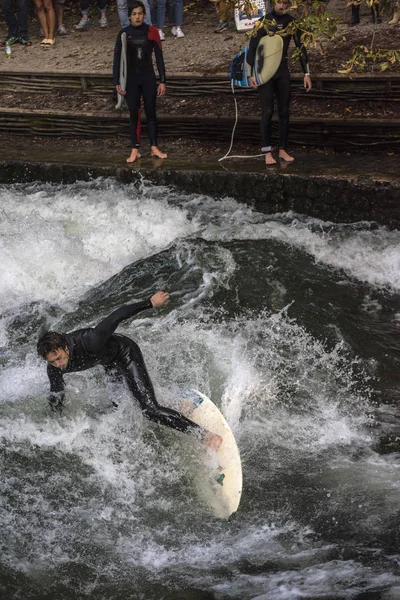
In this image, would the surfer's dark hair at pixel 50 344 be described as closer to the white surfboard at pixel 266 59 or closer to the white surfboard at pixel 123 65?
the white surfboard at pixel 266 59

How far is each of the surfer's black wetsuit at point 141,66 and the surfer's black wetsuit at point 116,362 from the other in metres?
4.09

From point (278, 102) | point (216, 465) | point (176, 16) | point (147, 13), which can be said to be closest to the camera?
point (216, 465)

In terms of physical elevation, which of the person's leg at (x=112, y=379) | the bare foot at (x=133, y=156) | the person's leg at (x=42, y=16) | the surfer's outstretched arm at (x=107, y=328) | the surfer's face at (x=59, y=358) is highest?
the person's leg at (x=42, y=16)

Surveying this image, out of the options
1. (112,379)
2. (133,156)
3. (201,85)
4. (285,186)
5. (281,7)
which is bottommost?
Result: (112,379)

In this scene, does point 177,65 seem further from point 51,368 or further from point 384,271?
point 51,368

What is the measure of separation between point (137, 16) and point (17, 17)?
194 inches

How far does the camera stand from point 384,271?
→ 27.6 ft

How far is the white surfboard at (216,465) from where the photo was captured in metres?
5.81

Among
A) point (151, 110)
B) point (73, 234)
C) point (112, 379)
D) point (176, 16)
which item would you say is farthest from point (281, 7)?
point (176, 16)

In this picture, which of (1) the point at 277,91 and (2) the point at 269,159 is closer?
(1) the point at 277,91

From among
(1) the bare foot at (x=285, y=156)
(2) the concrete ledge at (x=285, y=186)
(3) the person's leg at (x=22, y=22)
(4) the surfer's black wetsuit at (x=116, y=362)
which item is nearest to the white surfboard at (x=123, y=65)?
(2) the concrete ledge at (x=285, y=186)

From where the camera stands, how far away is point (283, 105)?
9.03 metres

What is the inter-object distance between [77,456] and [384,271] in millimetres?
3795

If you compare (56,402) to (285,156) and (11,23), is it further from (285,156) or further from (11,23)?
(11,23)
